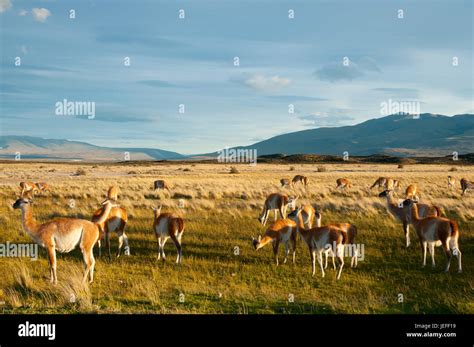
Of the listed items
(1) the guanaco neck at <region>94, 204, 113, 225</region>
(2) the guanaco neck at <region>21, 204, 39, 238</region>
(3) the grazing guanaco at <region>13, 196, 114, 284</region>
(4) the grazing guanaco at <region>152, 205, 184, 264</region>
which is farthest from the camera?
(4) the grazing guanaco at <region>152, 205, 184, 264</region>

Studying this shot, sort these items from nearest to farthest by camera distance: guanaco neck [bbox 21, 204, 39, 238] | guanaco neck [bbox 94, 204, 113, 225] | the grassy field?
the grassy field
guanaco neck [bbox 21, 204, 39, 238]
guanaco neck [bbox 94, 204, 113, 225]

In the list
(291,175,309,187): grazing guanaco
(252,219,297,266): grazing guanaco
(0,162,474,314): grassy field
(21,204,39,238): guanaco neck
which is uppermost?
(291,175,309,187): grazing guanaco

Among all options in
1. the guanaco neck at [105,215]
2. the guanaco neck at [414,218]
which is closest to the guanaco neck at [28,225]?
the guanaco neck at [105,215]

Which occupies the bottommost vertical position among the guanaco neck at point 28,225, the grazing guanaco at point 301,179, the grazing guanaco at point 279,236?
the grazing guanaco at point 279,236

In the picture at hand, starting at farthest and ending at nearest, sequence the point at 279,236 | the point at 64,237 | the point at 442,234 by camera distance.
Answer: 1. the point at 279,236
2. the point at 442,234
3. the point at 64,237

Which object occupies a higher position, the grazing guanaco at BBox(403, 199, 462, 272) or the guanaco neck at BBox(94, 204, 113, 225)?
the guanaco neck at BBox(94, 204, 113, 225)

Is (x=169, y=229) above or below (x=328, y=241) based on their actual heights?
above

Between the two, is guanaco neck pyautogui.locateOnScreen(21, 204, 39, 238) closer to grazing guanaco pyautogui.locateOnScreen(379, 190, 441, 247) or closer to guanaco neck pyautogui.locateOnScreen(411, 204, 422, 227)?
guanaco neck pyautogui.locateOnScreen(411, 204, 422, 227)

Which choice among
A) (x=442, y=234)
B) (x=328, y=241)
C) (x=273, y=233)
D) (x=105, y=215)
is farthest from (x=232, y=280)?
(x=442, y=234)

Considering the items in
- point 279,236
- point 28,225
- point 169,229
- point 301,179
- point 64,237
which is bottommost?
point 279,236

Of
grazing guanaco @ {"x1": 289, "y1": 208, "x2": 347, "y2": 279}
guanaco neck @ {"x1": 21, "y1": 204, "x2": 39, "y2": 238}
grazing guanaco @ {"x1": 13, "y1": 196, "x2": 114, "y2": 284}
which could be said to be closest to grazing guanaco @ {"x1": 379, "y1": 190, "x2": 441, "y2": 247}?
grazing guanaco @ {"x1": 289, "y1": 208, "x2": 347, "y2": 279}

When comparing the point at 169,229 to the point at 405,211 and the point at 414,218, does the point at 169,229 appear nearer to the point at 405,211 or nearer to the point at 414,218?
the point at 414,218

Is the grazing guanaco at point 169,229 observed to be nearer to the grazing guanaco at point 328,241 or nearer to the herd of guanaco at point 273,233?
the herd of guanaco at point 273,233

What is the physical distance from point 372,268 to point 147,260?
5957 millimetres
